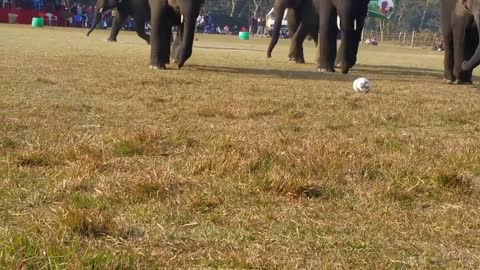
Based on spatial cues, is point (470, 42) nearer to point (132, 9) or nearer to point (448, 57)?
point (448, 57)

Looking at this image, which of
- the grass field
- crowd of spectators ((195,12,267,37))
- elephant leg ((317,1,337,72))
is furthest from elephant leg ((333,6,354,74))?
crowd of spectators ((195,12,267,37))

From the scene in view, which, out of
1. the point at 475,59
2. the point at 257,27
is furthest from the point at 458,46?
the point at 257,27

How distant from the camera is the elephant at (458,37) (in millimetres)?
11391

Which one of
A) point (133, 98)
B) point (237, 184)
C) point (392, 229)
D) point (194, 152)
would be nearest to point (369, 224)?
point (392, 229)

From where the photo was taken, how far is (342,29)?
13.1m

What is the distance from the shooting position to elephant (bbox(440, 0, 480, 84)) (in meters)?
11.4

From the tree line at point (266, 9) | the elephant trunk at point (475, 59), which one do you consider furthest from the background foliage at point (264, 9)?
the elephant trunk at point (475, 59)

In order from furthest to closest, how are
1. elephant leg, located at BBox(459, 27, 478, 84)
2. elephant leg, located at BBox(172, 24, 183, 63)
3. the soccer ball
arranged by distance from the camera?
elephant leg, located at BBox(172, 24, 183, 63) < elephant leg, located at BBox(459, 27, 478, 84) < the soccer ball

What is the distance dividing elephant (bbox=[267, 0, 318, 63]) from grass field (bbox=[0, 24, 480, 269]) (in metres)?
10.1

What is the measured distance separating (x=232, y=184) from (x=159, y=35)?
917 cm

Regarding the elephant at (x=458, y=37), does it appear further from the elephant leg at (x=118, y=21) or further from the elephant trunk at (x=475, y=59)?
the elephant leg at (x=118, y=21)

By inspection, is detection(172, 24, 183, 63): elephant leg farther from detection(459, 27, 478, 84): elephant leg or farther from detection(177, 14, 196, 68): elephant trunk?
detection(459, 27, 478, 84): elephant leg

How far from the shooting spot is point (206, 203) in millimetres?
3461

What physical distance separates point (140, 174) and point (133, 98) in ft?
13.4
